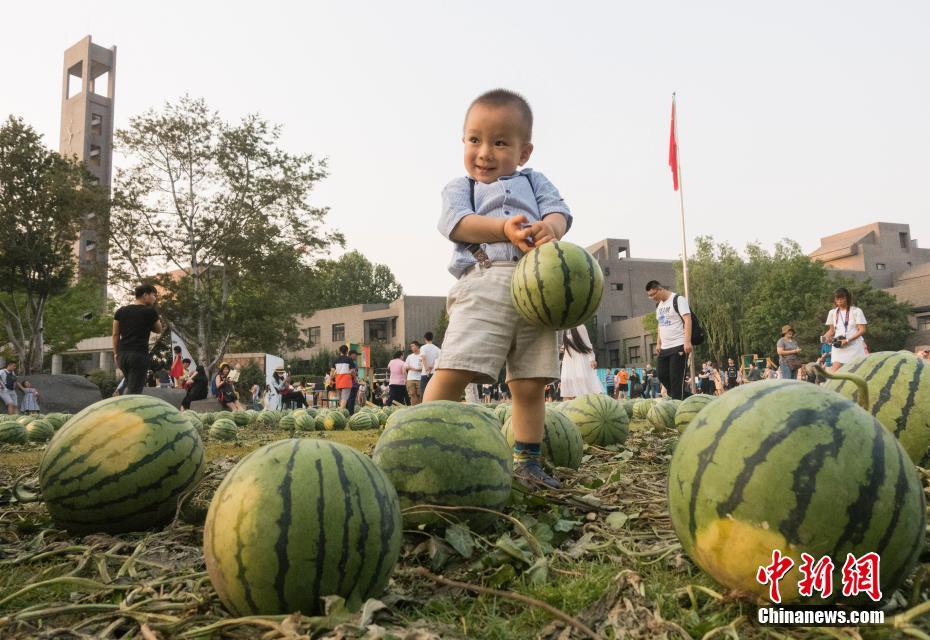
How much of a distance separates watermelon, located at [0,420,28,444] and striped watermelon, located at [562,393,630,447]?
655 centimetres

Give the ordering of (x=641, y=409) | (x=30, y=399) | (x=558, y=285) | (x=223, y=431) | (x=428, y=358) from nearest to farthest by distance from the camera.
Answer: (x=558, y=285) → (x=223, y=431) → (x=641, y=409) → (x=428, y=358) → (x=30, y=399)

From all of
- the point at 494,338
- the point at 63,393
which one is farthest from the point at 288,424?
the point at 63,393

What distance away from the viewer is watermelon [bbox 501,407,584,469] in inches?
145

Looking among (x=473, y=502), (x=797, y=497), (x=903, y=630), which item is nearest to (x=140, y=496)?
(x=473, y=502)

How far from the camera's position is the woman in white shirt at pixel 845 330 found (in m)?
9.16

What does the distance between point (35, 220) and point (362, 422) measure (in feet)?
72.3

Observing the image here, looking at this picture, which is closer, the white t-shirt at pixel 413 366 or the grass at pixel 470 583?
the grass at pixel 470 583

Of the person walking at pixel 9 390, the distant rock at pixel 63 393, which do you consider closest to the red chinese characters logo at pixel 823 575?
the person walking at pixel 9 390

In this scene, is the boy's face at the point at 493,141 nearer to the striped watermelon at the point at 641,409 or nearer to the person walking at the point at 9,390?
the striped watermelon at the point at 641,409

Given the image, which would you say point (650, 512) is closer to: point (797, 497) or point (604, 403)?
point (797, 497)

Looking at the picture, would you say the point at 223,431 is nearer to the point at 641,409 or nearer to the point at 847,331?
the point at 641,409

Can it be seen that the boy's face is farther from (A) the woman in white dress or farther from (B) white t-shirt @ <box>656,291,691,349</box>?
(A) the woman in white dress

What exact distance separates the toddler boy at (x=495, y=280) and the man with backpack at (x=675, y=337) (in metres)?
5.74

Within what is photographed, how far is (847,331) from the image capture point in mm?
9281
